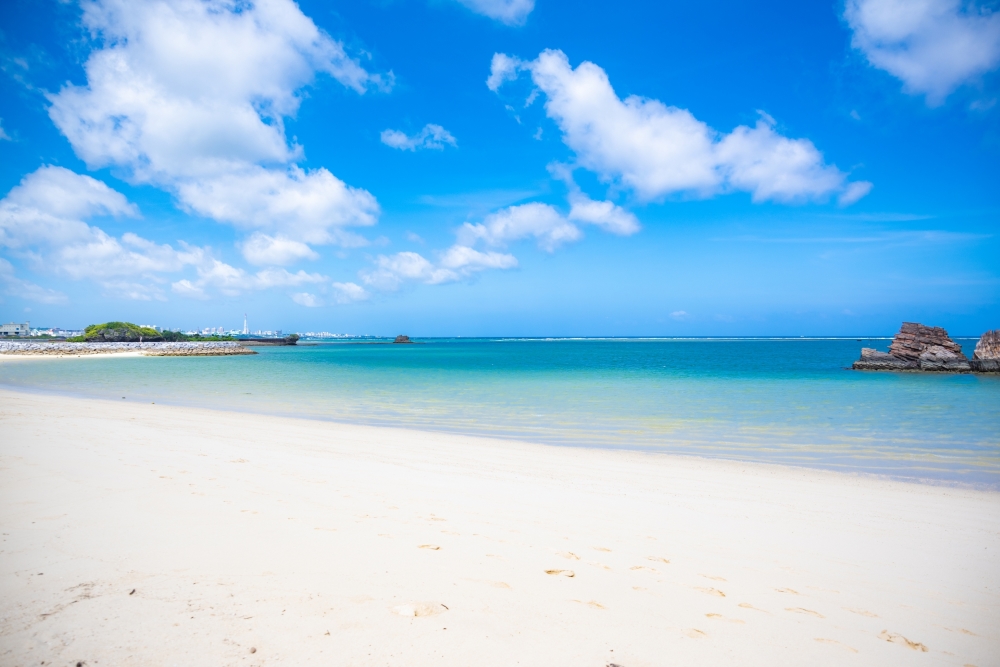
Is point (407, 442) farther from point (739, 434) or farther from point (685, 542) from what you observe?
point (739, 434)

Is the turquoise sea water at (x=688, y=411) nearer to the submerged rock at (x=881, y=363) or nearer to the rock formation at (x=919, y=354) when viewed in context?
the rock formation at (x=919, y=354)

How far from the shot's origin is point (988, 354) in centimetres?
3828

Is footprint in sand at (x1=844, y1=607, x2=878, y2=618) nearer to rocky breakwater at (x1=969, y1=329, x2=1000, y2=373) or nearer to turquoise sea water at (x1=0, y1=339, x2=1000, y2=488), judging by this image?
turquoise sea water at (x1=0, y1=339, x2=1000, y2=488)

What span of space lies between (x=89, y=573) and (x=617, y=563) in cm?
422

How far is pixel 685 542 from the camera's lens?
504cm

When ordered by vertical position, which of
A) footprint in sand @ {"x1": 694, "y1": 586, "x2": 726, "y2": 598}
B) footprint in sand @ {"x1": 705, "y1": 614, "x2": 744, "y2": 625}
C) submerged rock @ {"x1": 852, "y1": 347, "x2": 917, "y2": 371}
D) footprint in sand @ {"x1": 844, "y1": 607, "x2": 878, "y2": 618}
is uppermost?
submerged rock @ {"x1": 852, "y1": 347, "x2": 917, "y2": 371}

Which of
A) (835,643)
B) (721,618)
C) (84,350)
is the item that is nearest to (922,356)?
(835,643)

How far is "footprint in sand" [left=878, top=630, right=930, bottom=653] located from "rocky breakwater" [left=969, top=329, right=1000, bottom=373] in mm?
48356

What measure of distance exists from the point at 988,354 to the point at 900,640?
A: 165ft

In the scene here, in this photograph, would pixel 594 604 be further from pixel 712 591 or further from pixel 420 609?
pixel 420 609

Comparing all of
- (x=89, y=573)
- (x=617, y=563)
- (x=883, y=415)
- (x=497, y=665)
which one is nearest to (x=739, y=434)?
(x=883, y=415)

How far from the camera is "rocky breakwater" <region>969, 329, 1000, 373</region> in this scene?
122 ft

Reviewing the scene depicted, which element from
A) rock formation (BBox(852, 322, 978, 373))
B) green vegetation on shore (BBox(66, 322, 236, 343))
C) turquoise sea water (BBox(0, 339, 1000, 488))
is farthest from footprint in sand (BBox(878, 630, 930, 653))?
green vegetation on shore (BBox(66, 322, 236, 343))

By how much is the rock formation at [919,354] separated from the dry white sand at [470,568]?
41734 millimetres
